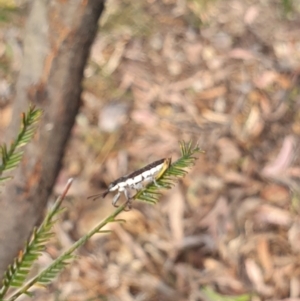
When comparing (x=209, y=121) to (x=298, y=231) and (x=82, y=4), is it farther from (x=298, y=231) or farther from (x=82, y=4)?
(x=82, y=4)

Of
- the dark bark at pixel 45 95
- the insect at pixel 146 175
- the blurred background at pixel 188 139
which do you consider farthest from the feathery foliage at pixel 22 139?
the blurred background at pixel 188 139

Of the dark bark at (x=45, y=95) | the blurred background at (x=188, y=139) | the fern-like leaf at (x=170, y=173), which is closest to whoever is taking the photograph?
the fern-like leaf at (x=170, y=173)

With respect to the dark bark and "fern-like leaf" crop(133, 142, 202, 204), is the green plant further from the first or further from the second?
the dark bark

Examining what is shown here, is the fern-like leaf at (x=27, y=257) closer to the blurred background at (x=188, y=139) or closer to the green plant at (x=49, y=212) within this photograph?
the green plant at (x=49, y=212)

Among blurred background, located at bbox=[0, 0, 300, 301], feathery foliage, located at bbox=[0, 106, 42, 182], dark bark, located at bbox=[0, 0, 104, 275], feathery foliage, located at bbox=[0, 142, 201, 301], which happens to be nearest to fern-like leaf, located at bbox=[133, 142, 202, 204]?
feathery foliage, located at bbox=[0, 142, 201, 301]

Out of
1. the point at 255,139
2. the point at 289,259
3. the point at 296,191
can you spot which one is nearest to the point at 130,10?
the point at 255,139

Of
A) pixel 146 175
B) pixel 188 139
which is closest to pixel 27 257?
pixel 146 175
